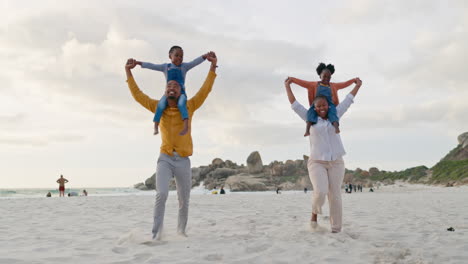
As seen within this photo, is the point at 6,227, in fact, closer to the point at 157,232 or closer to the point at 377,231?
the point at 157,232

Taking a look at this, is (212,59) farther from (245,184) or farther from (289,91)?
(245,184)

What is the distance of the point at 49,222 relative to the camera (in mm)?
7164

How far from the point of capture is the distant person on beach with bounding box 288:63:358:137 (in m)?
5.50

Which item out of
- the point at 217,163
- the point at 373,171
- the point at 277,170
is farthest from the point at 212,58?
the point at 373,171

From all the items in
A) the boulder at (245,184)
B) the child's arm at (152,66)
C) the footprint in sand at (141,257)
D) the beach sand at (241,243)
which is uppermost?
the child's arm at (152,66)

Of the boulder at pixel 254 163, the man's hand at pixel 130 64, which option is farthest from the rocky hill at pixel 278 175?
the man's hand at pixel 130 64

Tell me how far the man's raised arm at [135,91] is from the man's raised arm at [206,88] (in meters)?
0.59

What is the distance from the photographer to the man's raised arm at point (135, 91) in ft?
17.8

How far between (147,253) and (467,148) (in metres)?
87.6

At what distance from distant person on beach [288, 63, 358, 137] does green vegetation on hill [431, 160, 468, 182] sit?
47.5 m

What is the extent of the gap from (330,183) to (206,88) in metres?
2.43

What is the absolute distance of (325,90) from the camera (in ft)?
18.6

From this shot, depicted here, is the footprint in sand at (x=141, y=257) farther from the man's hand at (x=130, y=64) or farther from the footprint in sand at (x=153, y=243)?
the man's hand at (x=130, y=64)

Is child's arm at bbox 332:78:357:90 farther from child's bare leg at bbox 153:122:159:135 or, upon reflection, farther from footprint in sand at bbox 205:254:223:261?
footprint in sand at bbox 205:254:223:261
